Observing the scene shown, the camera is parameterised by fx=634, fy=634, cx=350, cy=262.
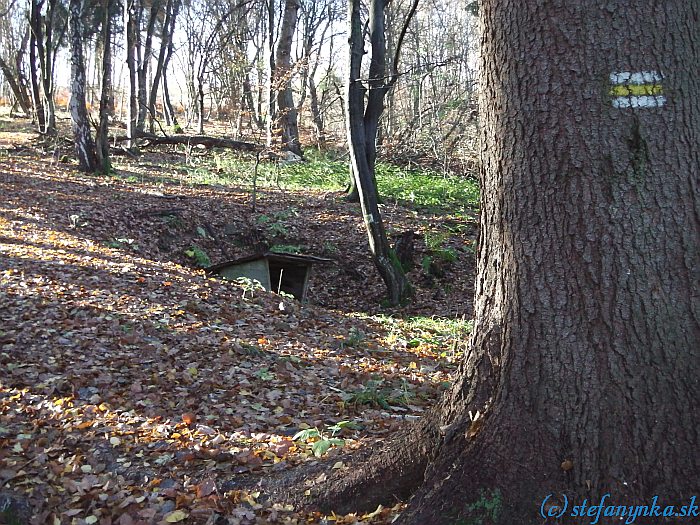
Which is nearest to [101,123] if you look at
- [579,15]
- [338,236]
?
[338,236]

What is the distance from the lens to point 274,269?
11180mm

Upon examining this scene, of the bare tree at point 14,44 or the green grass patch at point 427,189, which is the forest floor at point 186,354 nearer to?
the green grass patch at point 427,189

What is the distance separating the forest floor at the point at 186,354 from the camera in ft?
11.7

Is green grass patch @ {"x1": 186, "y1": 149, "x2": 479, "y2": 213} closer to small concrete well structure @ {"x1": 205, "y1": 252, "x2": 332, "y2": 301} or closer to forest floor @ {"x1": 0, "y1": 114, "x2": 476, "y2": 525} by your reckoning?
forest floor @ {"x1": 0, "y1": 114, "x2": 476, "y2": 525}

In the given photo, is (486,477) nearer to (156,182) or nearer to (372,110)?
(372,110)

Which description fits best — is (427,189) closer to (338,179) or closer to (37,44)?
(338,179)

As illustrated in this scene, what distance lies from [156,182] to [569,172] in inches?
522

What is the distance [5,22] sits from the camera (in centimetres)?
3544

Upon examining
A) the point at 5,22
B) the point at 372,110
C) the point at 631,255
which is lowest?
the point at 631,255

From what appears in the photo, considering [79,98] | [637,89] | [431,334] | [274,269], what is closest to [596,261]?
[637,89]

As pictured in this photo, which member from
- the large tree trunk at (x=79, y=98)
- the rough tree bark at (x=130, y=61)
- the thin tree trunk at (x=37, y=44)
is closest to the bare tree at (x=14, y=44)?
the thin tree trunk at (x=37, y=44)

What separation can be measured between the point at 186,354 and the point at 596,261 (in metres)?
4.18

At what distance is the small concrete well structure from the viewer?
33.3ft

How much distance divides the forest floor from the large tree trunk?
1882 millimetres
